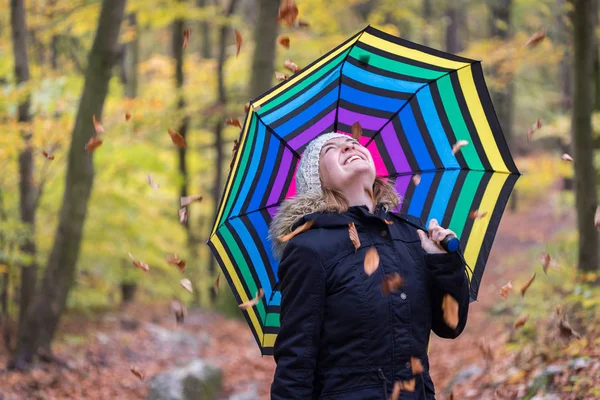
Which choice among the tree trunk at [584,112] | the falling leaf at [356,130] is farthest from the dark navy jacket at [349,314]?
the tree trunk at [584,112]

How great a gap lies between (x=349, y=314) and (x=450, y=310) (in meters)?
0.44

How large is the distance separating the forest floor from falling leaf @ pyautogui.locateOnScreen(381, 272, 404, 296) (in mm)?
2462

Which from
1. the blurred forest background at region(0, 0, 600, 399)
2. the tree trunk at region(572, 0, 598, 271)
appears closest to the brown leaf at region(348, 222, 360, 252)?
the blurred forest background at region(0, 0, 600, 399)

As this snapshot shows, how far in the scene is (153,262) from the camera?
1219cm

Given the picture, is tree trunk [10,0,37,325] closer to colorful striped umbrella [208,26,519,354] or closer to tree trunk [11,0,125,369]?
tree trunk [11,0,125,369]

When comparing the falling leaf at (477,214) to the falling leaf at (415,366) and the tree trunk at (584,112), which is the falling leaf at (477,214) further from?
the tree trunk at (584,112)

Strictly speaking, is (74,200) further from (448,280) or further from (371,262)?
(448,280)

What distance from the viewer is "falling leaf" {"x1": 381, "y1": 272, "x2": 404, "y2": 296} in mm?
2500

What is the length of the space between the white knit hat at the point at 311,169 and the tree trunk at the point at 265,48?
7.55 metres

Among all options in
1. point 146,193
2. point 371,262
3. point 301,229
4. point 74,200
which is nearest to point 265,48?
point 146,193

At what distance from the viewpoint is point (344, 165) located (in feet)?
9.07

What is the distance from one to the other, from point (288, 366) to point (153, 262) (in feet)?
33.2

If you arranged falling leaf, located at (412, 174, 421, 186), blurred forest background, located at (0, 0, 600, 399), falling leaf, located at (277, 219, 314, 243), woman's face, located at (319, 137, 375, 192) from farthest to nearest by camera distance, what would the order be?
1. blurred forest background, located at (0, 0, 600, 399)
2. falling leaf, located at (412, 174, 421, 186)
3. woman's face, located at (319, 137, 375, 192)
4. falling leaf, located at (277, 219, 314, 243)

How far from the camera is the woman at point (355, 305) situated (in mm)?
2441
